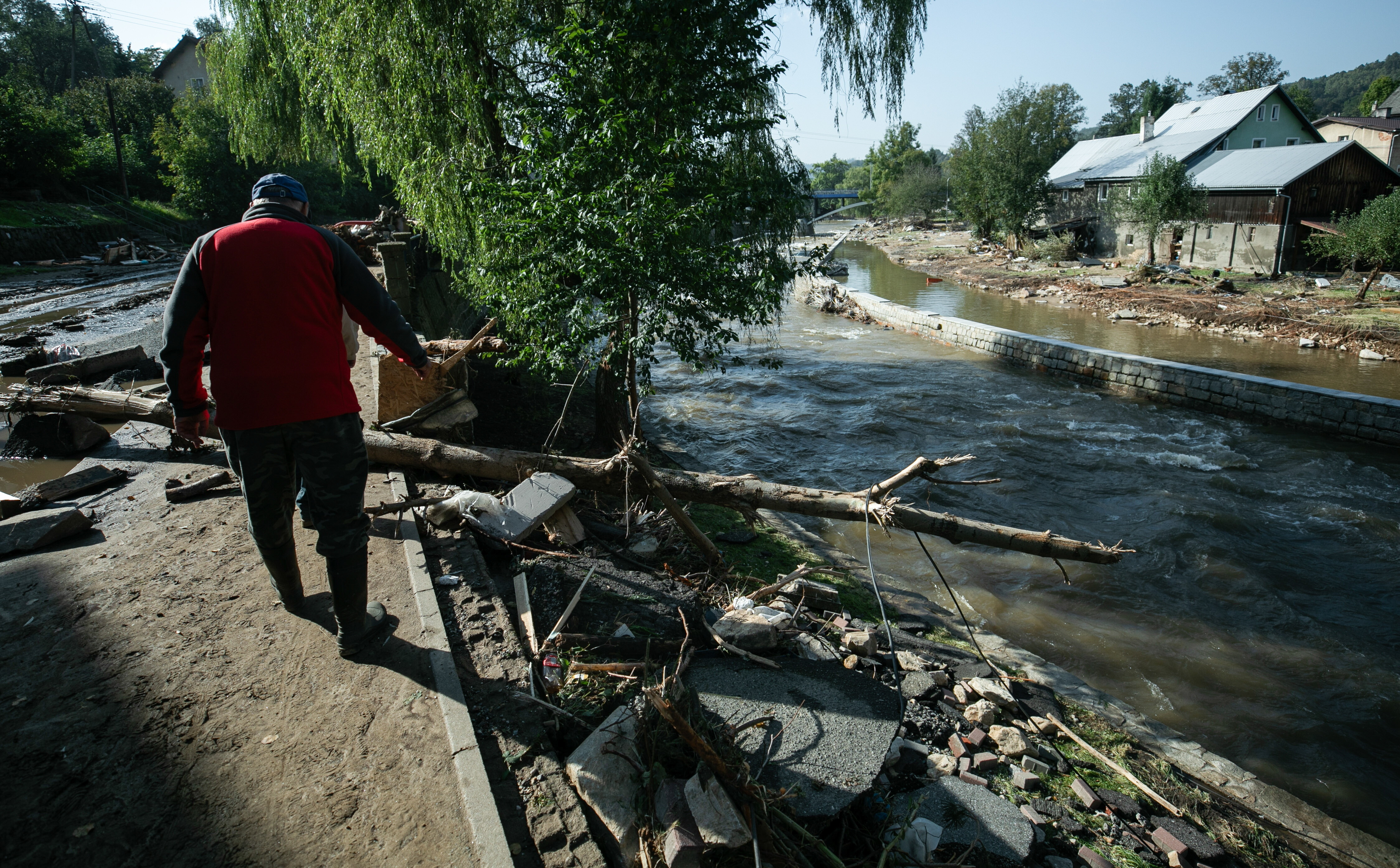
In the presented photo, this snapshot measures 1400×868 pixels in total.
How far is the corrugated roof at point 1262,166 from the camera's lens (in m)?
23.3

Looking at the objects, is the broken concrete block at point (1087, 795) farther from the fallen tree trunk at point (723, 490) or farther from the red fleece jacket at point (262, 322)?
the red fleece jacket at point (262, 322)

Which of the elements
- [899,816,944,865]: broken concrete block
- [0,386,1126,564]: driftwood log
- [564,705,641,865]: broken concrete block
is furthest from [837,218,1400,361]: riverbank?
[564,705,641,865]: broken concrete block

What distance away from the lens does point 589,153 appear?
5176mm

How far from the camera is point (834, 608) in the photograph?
5113 mm

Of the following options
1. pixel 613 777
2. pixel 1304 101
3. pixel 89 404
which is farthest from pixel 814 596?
pixel 1304 101

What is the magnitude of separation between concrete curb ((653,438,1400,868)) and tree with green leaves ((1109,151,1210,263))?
24.8m

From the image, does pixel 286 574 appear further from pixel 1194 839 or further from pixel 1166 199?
pixel 1166 199

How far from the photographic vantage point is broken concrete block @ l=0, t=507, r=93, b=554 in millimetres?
4117

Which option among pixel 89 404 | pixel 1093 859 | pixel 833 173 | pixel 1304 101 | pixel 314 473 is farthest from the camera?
pixel 833 173

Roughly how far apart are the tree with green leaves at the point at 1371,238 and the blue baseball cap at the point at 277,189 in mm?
24334

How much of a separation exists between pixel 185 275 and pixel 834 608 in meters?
4.29

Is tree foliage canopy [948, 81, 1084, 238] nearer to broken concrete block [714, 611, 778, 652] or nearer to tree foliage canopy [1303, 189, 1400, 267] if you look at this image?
tree foliage canopy [1303, 189, 1400, 267]

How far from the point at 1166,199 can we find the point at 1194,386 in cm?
1580

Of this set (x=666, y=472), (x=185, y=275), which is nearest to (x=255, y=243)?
(x=185, y=275)
